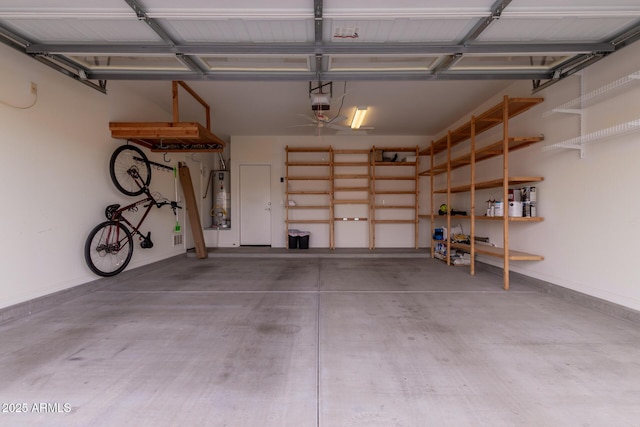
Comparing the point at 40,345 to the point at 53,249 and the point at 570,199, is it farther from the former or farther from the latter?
the point at 570,199

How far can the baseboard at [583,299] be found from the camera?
2.38 metres

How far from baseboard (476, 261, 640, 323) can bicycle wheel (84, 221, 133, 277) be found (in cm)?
529

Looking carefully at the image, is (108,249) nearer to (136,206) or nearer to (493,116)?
(136,206)

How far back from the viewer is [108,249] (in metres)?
3.50

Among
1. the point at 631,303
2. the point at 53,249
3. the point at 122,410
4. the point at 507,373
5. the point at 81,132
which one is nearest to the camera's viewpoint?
the point at 122,410

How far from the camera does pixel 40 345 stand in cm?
199

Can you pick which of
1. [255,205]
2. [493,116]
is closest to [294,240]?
[255,205]

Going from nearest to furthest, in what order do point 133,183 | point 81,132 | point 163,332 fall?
1. point 163,332
2. point 81,132
3. point 133,183

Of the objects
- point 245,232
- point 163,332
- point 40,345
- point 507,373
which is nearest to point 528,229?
point 507,373

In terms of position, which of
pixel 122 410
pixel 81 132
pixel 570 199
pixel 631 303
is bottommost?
pixel 122 410

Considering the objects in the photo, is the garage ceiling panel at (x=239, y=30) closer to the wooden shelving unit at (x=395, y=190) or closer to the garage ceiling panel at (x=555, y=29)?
the garage ceiling panel at (x=555, y=29)

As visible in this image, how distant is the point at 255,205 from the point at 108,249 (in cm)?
346

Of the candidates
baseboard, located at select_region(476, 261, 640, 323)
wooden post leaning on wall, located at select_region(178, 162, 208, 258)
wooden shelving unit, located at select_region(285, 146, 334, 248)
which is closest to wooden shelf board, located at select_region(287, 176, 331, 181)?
wooden shelving unit, located at select_region(285, 146, 334, 248)

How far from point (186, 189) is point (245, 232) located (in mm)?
1765
